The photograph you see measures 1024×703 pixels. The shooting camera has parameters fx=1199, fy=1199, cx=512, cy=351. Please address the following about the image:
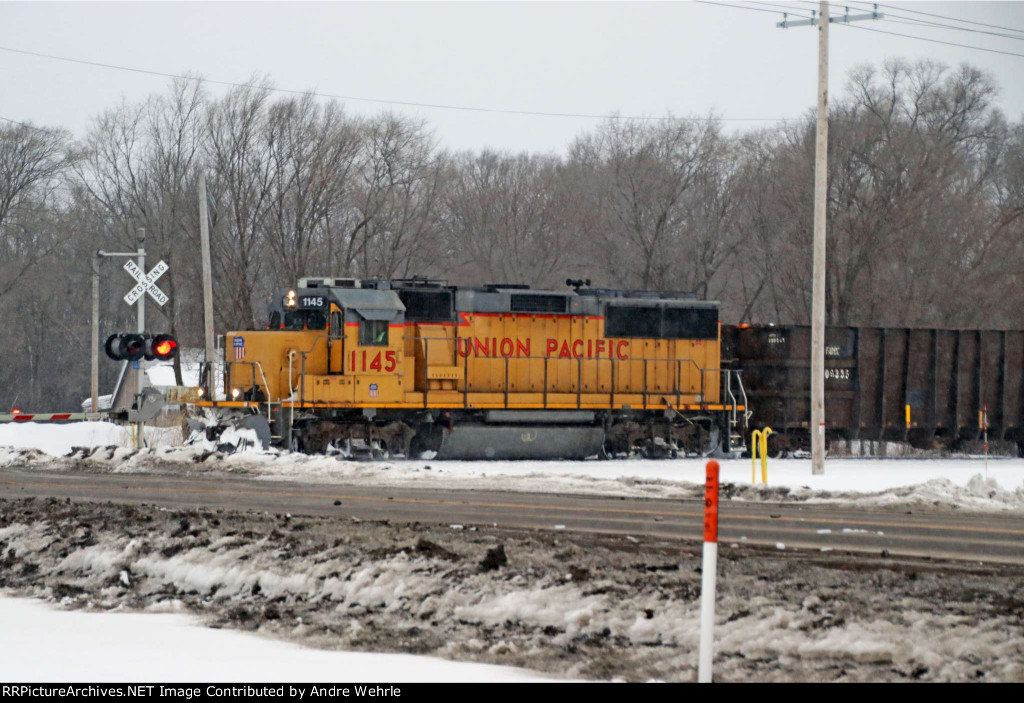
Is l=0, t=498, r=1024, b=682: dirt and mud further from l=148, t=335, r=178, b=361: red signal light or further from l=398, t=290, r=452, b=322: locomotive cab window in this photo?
l=398, t=290, r=452, b=322: locomotive cab window

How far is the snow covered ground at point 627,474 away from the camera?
17.3 meters

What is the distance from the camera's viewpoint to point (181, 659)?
23.4 feet

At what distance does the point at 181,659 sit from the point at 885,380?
80.0 ft

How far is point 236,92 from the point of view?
47.1 metres

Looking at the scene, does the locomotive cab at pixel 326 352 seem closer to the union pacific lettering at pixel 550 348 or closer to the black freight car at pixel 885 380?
the union pacific lettering at pixel 550 348

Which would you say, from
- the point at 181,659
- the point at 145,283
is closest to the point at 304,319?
the point at 145,283

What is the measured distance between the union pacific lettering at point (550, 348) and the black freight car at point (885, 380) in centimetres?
299

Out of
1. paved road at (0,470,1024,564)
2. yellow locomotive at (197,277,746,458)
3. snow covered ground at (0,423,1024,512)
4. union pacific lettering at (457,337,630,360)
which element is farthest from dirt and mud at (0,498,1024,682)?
union pacific lettering at (457,337,630,360)

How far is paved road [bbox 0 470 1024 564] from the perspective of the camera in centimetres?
1186

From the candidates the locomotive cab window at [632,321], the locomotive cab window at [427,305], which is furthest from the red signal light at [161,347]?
the locomotive cab window at [632,321]

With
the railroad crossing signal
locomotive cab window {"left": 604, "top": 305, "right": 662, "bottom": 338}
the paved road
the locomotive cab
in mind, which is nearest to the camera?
the paved road

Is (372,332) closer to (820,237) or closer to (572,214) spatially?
(820,237)

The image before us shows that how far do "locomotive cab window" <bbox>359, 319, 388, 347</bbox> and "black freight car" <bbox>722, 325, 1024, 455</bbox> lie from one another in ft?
27.7

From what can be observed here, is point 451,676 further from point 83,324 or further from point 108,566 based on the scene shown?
point 83,324
